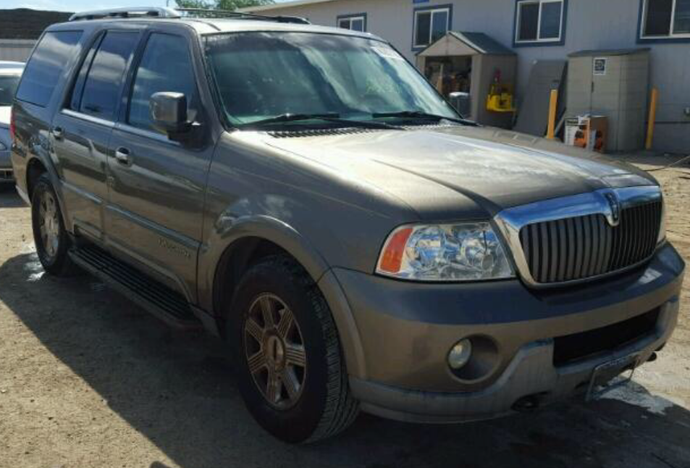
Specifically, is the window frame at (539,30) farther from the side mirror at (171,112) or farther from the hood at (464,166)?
the side mirror at (171,112)

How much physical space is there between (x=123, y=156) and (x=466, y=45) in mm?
14142

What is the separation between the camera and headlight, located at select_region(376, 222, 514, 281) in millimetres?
2652

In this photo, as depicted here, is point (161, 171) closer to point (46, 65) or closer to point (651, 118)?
point (46, 65)

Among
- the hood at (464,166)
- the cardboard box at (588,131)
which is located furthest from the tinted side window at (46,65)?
the cardboard box at (588,131)

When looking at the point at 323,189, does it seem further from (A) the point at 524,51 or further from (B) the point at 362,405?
(A) the point at 524,51

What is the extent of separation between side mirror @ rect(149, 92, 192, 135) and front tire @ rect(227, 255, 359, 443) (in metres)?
0.88

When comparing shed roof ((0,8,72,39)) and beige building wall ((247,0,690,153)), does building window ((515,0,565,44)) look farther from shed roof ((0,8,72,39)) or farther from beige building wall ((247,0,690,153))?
shed roof ((0,8,72,39))

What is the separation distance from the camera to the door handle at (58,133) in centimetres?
511

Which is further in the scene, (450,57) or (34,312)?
(450,57)

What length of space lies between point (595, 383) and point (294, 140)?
1725 millimetres

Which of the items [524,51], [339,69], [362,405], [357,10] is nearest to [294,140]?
[339,69]

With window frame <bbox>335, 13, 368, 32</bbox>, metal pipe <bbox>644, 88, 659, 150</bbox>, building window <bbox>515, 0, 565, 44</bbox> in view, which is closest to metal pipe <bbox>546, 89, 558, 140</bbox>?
building window <bbox>515, 0, 565, 44</bbox>

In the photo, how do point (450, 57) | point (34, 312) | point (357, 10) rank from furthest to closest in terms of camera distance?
1. point (357, 10)
2. point (450, 57)
3. point (34, 312)

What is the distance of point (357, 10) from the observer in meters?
21.6
